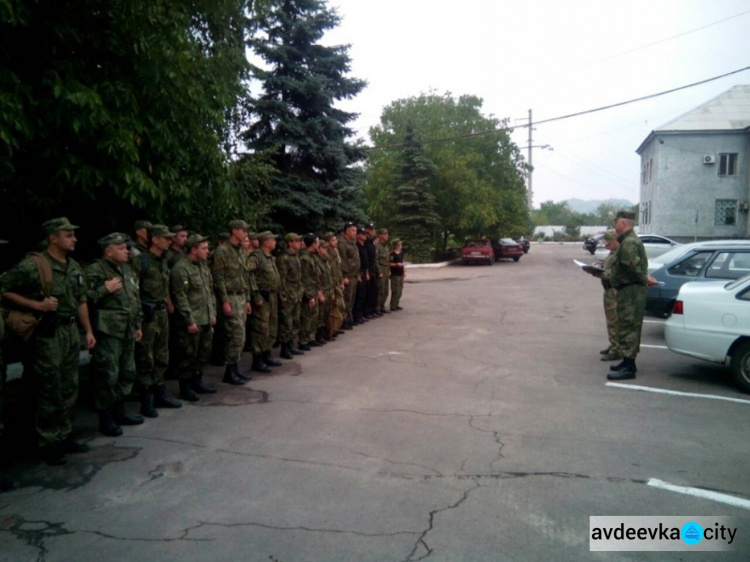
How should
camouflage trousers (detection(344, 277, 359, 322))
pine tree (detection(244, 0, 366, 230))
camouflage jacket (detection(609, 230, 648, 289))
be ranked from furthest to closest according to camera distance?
pine tree (detection(244, 0, 366, 230)) → camouflage trousers (detection(344, 277, 359, 322)) → camouflage jacket (detection(609, 230, 648, 289))

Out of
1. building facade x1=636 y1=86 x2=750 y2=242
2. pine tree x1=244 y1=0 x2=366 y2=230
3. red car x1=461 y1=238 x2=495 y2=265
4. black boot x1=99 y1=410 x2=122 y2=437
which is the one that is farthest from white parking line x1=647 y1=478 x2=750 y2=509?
building facade x1=636 y1=86 x2=750 y2=242

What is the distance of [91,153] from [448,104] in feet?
128

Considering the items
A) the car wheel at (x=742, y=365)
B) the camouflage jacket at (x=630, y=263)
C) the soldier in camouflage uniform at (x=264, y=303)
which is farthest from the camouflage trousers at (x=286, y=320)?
the car wheel at (x=742, y=365)

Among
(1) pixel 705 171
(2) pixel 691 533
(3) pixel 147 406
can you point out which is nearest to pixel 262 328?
(3) pixel 147 406

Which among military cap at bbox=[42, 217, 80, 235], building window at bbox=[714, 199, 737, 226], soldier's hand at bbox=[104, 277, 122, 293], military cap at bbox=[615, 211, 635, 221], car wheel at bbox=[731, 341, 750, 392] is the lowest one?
car wheel at bbox=[731, 341, 750, 392]

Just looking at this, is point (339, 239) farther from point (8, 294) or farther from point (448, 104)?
point (448, 104)

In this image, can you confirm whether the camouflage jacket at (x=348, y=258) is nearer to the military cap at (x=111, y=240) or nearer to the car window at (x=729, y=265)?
the military cap at (x=111, y=240)

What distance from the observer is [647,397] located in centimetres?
630

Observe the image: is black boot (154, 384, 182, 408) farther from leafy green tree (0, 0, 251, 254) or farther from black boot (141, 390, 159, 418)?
leafy green tree (0, 0, 251, 254)

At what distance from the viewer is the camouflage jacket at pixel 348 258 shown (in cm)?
1103

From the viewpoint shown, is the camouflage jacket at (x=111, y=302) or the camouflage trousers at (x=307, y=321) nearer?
the camouflage jacket at (x=111, y=302)

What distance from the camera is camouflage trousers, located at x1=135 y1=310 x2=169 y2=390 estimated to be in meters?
5.79

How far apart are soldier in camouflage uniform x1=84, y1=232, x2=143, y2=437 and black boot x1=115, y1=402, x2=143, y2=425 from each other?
0.28 feet

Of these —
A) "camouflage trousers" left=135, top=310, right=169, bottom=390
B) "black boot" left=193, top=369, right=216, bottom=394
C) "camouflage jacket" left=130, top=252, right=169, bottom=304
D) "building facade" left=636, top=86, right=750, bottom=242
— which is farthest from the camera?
"building facade" left=636, top=86, right=750, bottom=242
